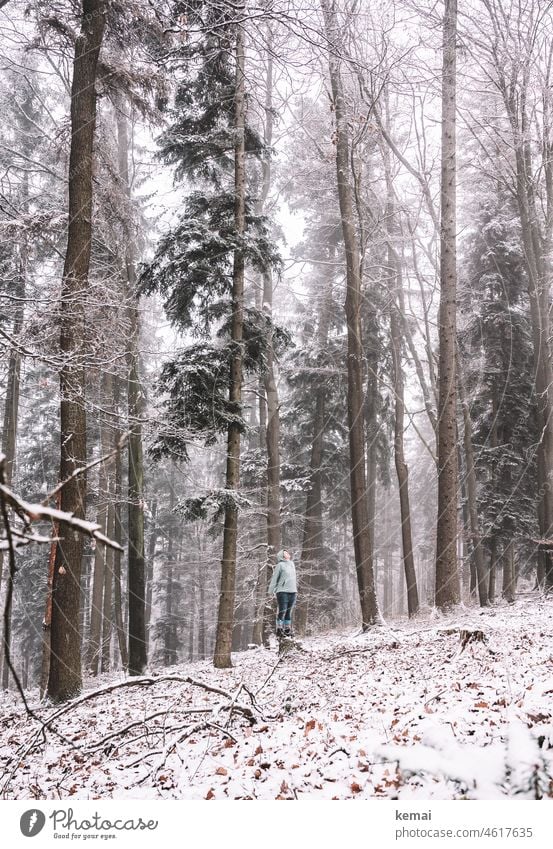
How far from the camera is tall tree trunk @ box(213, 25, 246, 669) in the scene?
8.94 meters

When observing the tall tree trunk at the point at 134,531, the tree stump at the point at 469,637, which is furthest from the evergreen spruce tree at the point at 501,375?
the tree stump at the point at 469,637

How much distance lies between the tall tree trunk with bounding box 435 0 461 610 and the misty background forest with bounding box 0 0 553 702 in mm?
42

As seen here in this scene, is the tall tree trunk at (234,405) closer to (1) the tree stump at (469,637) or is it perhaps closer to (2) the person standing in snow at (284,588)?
(2) the person standing in snow at (284,588)

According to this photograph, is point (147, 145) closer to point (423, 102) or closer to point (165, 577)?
point (423, 102)

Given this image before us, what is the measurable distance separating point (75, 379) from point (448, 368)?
6240 millimetres

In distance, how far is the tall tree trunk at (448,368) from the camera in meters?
8.84

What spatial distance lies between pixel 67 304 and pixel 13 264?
3.80 meters

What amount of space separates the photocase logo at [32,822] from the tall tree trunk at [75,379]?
373 centimetres

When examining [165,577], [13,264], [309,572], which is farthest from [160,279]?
[165,577]

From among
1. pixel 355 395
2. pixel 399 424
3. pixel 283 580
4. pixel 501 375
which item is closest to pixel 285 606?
pixel 283 580

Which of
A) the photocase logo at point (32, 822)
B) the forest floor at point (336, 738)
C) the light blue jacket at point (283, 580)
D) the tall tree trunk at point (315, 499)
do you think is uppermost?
the tall tree trunk at point (315, 499)

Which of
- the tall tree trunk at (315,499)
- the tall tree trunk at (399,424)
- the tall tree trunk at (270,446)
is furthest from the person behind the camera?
the tall tree trunk at (315,499)

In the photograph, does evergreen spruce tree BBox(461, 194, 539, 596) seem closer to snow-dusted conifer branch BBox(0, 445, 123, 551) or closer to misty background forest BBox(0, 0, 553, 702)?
misty background forest BBox(0, 0, 553, 702)

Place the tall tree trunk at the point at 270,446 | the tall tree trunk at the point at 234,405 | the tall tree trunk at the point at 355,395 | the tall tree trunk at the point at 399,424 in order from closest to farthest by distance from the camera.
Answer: the tall tree trunk at the point at 234,405
the tall tree trunk at the point at 355,395
the tall tree trunk at the point at 270,446
the tall tree trunk at the point at 399,424
